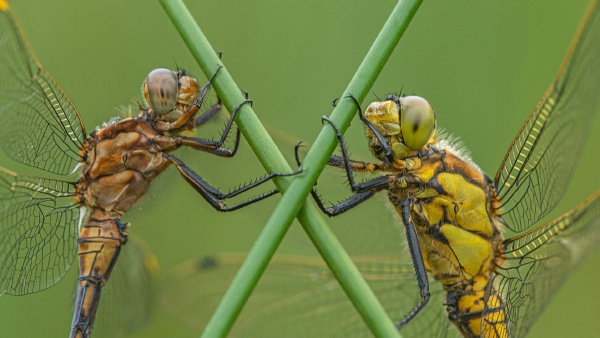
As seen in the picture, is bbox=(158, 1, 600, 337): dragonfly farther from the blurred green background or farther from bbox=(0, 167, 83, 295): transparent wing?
bbox=(0, 167, 83, 295): transparent wing

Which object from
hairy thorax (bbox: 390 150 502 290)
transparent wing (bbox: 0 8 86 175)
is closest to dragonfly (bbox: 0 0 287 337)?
transparent wing (bbox: 0 8 86 175)

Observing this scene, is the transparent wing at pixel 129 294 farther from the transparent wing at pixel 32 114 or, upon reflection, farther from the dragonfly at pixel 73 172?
the transparent wing at pixel 32 114

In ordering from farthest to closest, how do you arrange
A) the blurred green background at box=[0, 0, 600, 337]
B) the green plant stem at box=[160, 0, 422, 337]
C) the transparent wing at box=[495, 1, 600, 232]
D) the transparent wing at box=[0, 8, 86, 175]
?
the blurred green background at box=[0, 0, 600, 337] → the transparent wing at box=[0, 8, 86, 175] → the transparent wing at box=[495, 1, 600, 232] → the green plant stem at box=[160, 0, 422, 337]

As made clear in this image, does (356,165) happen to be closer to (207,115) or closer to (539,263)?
(207,115)

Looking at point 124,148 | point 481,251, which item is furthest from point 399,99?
point 124,148

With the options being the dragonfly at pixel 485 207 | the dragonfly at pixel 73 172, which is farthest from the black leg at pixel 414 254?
the dragonfly at pixel 73 172
